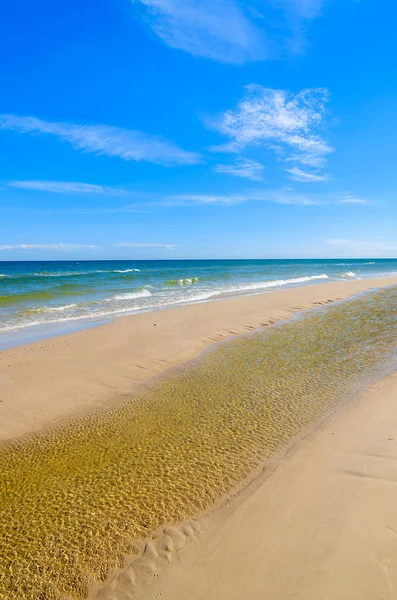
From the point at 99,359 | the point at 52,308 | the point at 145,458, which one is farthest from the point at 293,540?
the point at 52,308

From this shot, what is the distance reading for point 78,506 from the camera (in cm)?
383

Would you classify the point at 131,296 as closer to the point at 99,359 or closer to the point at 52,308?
the point at 52,308

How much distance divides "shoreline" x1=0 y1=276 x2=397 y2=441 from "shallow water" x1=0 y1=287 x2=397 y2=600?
0.62 metres

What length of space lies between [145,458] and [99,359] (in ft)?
16.9

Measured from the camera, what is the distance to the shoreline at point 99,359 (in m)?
6.59

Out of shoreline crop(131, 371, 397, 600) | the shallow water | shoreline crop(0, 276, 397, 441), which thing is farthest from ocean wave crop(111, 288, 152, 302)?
shoreline crop(131, 371, 397, 600)

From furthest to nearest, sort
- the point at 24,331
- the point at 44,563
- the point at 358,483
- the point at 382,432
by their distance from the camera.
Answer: the point at 24,331 → the point at 382,432 → the point at 358,483 → the point at 44,563

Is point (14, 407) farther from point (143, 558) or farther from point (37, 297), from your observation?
point (37, 297)

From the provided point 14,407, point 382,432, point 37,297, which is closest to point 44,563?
point 14,407

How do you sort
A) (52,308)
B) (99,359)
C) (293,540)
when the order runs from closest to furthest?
(293,540) → (99,359) → (52,308)

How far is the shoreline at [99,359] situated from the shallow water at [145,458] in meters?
0.62

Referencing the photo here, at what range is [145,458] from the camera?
4738 millimetres

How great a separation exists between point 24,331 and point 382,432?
Answer: 1233cm

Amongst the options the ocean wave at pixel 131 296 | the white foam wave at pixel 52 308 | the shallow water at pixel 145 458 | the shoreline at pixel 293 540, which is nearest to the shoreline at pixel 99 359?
the shallow water at pixel 145 458
